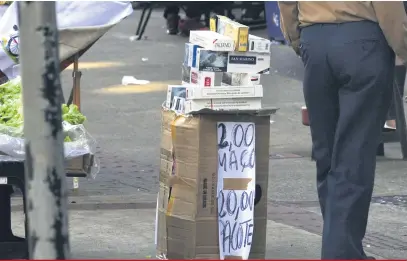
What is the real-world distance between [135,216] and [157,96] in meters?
5.32

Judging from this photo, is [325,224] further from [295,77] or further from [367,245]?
[295,77]

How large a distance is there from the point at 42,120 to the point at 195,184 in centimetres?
200

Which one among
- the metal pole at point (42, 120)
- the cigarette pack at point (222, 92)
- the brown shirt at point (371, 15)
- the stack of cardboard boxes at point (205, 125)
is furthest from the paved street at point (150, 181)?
the metal pole at point (42, 120)

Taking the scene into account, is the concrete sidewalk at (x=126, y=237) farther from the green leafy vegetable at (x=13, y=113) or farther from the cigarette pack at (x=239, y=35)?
the cigarette pack at (x=239, y=35)

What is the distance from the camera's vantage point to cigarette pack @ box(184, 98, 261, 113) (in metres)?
4.92

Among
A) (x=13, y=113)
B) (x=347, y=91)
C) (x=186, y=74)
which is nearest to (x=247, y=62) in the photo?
(x=186, y=74)

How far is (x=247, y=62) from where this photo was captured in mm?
5066

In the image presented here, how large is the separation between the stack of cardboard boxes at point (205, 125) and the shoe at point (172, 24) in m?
13.3

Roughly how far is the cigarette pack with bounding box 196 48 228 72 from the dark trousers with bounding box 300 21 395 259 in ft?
1.36

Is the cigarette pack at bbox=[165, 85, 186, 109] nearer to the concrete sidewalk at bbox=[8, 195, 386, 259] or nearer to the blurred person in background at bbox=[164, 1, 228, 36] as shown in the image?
the concrete sidewalk at bbox=[8, 195, 386, 259]

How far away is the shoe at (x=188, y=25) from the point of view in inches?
714

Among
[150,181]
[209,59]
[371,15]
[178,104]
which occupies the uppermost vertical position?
[371,15]

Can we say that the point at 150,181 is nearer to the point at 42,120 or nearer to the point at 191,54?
the point at 191,54

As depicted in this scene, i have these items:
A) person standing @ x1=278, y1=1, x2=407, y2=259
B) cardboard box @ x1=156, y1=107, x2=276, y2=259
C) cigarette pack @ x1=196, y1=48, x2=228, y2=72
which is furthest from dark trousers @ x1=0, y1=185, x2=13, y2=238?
person standing @ x1=278, y1=1, x2=407, y2=259
